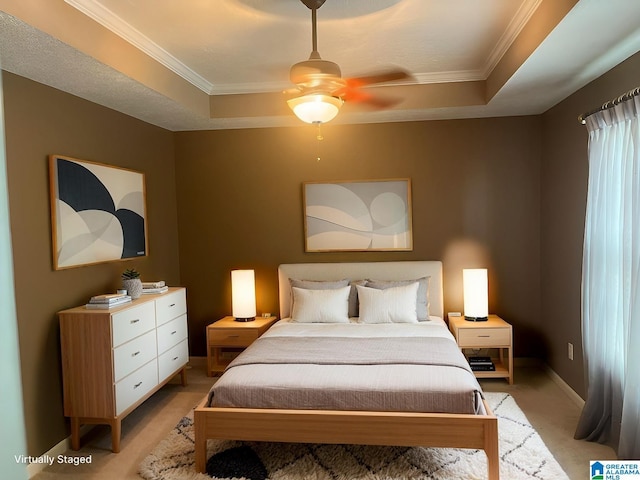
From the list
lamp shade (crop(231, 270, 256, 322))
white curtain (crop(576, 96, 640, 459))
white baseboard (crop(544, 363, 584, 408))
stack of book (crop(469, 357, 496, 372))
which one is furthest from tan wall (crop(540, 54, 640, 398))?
lamp shade (crop(231, 270, 256, 322))

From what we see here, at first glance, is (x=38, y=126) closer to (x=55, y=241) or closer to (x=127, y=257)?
Answer: (x=55, y=241)

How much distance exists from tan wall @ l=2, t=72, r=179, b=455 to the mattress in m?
1.10

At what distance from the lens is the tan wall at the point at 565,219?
347 cm

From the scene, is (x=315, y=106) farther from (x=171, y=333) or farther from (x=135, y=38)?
(x=171, y=333)

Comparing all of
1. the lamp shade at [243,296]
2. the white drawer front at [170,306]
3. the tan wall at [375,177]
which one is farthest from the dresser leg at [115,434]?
the tan wall at [375,177]

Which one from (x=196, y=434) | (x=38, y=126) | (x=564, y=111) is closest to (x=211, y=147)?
(x=38, y=126)

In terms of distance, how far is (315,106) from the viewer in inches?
107

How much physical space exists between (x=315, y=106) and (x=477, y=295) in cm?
244

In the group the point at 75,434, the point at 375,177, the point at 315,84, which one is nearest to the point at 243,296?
the point at 375,177

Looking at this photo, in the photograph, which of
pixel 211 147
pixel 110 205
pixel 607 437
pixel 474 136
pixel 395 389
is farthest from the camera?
pixel 211 147

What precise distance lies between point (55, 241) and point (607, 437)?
12.2 feet

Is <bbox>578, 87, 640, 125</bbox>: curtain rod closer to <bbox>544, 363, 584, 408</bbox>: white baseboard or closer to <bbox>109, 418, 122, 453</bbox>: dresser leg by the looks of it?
<bbox>544, 363, 584, 408</bbox>: white baseboard

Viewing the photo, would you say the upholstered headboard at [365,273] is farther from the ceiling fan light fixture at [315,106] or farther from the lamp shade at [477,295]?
the ceiling fan light fixture at [315,106]

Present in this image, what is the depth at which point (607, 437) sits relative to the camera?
9.77ft
